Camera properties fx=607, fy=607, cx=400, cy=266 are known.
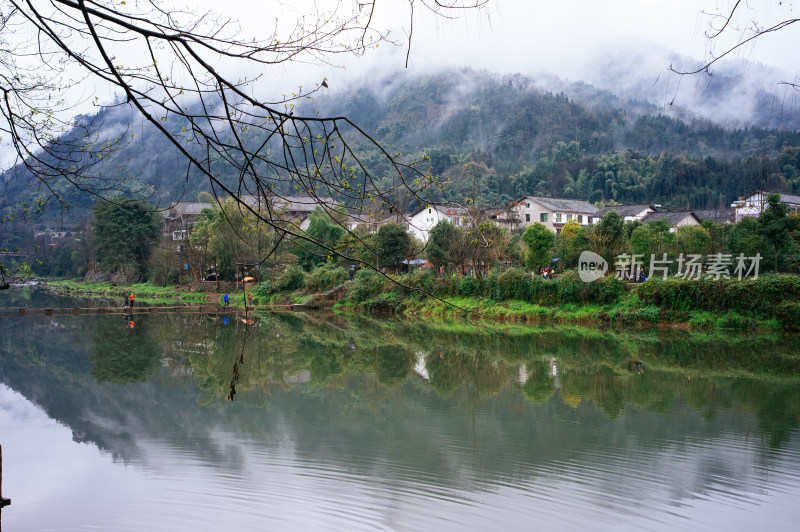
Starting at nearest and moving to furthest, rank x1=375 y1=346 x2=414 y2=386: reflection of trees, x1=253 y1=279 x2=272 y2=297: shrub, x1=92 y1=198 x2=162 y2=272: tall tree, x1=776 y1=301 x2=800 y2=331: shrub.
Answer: x1=375 y1=346 x2=414 y2=386: reflection of trees → x1=776 y1=301 x2=800 y2=331: shrub → x1=253 y1=279 x2=272 y2=297: shrub → x1=92 y1=198 x2=162 y2=272: tall tree

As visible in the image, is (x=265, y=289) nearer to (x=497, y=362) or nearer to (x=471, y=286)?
(x=471, y=286)

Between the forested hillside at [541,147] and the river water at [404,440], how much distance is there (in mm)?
2846

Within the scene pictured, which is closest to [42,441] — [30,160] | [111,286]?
[30,160]

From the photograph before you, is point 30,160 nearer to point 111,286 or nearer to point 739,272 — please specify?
point 739,272

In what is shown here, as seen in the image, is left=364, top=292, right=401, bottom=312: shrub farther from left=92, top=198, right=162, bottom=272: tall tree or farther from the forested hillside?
left=92, top=198, right=162, bottom=272: tall tree

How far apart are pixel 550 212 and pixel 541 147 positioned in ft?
141

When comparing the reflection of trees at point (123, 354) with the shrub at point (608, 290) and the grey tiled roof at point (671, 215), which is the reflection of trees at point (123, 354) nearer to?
the shrub at point (608, 290)

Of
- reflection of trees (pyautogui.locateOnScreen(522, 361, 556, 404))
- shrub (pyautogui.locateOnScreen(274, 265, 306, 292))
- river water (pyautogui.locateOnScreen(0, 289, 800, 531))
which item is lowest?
river water (pyautogui.locateOnScreen(0, 289, 800, 531))

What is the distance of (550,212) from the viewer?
143ft

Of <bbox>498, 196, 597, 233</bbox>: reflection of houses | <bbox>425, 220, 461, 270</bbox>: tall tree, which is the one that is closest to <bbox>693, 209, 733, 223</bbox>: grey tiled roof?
<bbox>498, 196, 597, 233</bbox>: reflection of houses

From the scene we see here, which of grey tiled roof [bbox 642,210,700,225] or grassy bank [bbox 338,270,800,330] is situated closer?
grassy bank [bbox 338,270,800,330]

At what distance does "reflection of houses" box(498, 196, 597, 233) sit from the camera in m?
43.4

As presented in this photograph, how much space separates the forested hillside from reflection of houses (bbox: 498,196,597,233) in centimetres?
474

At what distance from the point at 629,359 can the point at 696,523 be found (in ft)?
26.4
